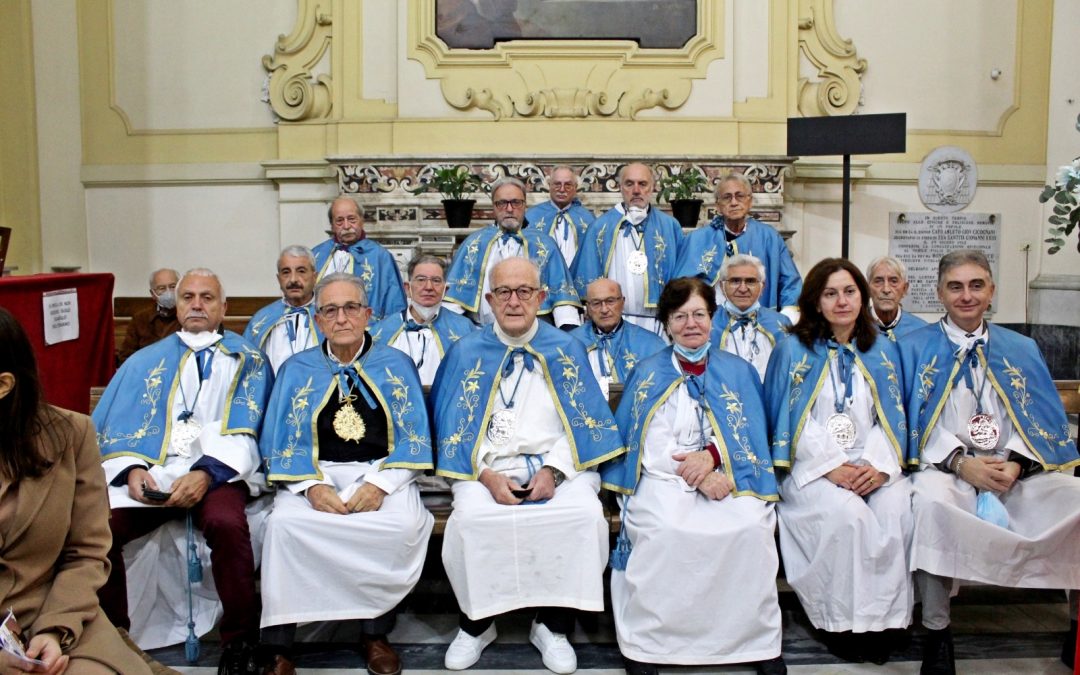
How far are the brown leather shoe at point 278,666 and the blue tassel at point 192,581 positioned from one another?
39 cm

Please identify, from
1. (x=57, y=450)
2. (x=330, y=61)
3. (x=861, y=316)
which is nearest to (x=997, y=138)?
(x=861, y=316)

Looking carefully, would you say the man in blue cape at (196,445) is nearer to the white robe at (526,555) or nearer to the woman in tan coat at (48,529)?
Result: the white robe at (526,555)

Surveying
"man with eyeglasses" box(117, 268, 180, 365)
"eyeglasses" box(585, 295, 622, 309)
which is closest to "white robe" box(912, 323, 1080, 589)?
"eyeglasses" box(585, 295, 622, 309)

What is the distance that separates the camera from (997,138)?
340 inches

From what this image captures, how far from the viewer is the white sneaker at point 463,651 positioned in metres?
3.63

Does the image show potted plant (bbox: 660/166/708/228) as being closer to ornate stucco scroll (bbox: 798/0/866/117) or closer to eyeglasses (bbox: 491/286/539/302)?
ornate stucco scroll (bbox: 798/0/866/117)

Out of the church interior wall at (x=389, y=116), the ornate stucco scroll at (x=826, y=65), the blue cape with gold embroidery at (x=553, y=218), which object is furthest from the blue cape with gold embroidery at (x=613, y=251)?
the ornate stucco scroll at (x=826, y=65)

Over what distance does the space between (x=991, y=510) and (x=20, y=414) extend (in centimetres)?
351

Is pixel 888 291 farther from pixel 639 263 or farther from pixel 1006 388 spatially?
pixel 639 263

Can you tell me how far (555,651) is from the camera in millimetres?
3631

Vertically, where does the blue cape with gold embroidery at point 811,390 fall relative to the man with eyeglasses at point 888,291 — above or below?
below

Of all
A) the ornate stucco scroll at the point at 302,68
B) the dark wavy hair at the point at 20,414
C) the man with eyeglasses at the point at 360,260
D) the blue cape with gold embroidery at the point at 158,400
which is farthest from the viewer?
the ornate stucco scroll at the point at 302,68

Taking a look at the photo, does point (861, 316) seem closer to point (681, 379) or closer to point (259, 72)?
point (681, 379)

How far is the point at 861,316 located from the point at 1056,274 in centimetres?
568
